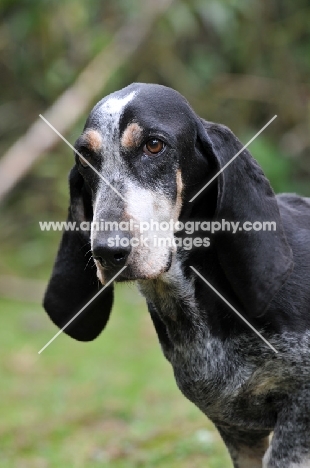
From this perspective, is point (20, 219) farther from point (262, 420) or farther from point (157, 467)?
point (262, 420)

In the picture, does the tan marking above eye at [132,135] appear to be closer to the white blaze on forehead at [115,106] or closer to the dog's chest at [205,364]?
the white blaze on forehead at [115,106]

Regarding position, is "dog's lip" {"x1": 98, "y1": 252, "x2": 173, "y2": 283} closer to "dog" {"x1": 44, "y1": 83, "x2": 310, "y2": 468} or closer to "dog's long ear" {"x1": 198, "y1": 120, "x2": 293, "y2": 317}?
"dog" {"x1": 44, "y1": 83, "x2": 310, "y2": 468}

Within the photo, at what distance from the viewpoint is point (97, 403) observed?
7375 millimetres

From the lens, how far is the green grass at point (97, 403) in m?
5.88

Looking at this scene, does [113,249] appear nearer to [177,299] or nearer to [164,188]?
[164,188]

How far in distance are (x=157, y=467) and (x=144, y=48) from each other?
7514 millimetres

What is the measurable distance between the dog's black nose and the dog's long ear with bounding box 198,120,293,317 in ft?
1.70

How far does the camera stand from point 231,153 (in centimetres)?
391

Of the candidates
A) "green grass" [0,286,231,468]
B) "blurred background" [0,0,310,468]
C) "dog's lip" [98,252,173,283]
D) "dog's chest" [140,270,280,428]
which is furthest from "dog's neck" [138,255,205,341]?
"blurred background" [0,0,310,468]

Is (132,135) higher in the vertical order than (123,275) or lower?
higher

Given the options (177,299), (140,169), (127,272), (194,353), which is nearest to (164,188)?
(140,169)

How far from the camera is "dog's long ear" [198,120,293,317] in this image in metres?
3.74

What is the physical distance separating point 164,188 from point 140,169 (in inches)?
5.1

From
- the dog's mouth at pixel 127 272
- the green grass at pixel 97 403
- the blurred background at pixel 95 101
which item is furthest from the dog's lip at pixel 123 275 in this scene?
the blurred background at pixel 95 101
